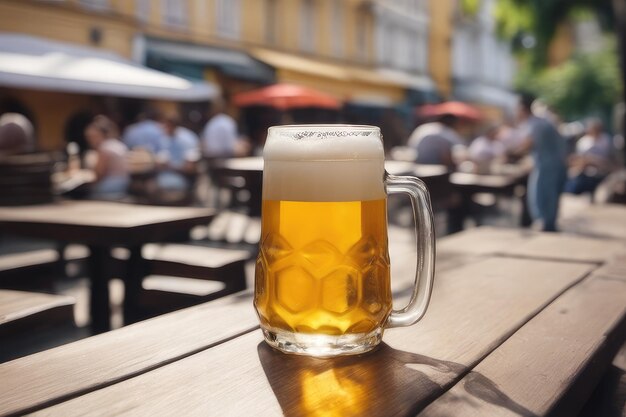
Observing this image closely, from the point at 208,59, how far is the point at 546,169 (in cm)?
952

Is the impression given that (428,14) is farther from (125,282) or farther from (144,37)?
(125,282)

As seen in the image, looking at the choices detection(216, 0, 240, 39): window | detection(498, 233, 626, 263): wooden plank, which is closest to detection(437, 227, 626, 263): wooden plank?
detection(498, 233, 626, 263): wooden plank

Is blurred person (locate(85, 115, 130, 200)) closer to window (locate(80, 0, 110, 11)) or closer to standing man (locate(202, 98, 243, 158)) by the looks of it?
standing man (locate(202, 98, 243, 158))

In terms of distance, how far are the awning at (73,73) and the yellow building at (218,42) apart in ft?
9.66

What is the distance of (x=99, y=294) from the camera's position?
311cm

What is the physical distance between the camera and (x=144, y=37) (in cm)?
1340

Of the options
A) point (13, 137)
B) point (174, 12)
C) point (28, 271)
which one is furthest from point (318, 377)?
point (174, 12)

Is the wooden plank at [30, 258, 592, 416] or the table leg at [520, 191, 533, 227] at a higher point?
the wooden plank at [30, 258, 592, 416]

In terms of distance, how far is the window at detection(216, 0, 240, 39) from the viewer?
15.6 m

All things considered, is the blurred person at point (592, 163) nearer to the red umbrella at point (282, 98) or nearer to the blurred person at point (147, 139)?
the red umbrella at point (282, 98)

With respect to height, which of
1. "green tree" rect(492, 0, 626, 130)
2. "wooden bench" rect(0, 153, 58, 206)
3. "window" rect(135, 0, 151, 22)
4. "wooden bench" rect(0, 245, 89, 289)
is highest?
"window" rect(135, 0, 151, 22)

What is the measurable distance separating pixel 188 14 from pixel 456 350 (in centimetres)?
1472

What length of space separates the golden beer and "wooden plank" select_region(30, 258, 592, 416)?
0.05 m

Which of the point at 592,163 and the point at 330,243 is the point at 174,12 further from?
the point at 330,243
